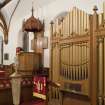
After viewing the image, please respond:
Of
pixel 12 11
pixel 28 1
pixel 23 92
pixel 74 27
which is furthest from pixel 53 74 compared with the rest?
pixel 12 11

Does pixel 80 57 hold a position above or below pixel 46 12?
below

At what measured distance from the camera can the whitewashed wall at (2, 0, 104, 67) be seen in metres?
6.15

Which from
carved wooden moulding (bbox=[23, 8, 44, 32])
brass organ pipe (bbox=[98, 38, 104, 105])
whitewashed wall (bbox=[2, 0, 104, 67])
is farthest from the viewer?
carved wooden moulding (bbox=[23, 8, 44, 32])

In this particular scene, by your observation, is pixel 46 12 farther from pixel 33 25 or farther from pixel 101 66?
pixel 101 66

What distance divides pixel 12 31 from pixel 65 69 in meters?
5.77

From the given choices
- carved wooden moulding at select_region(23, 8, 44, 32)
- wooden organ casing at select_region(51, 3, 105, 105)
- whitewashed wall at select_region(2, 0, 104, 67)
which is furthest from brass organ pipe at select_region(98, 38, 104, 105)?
carved wooden moulding at select_region(23, 8, 44, 32)

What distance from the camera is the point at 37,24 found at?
786 centimetres

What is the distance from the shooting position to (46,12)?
8.02m

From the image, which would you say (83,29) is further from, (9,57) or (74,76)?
(9,57)

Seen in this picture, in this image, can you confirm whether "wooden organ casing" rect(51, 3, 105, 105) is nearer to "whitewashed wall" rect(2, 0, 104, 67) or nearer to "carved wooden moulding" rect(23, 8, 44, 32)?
"whitewashed wall" rect(2, 0, 104, 67)

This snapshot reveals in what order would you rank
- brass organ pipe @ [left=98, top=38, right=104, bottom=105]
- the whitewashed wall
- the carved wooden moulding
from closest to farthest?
1. brass organ pipe @ [left=98, top=38, right=104, bottom=105]
2. the whitewashed wall
3. the carved wooden moulding

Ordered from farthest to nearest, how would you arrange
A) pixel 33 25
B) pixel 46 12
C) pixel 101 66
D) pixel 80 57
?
pixel 46 12, pixel 33 25, pixel 80 57, pixel 101 66

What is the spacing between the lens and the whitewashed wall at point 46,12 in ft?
20.2

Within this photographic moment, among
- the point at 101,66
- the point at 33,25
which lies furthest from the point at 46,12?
the point at 101,66
